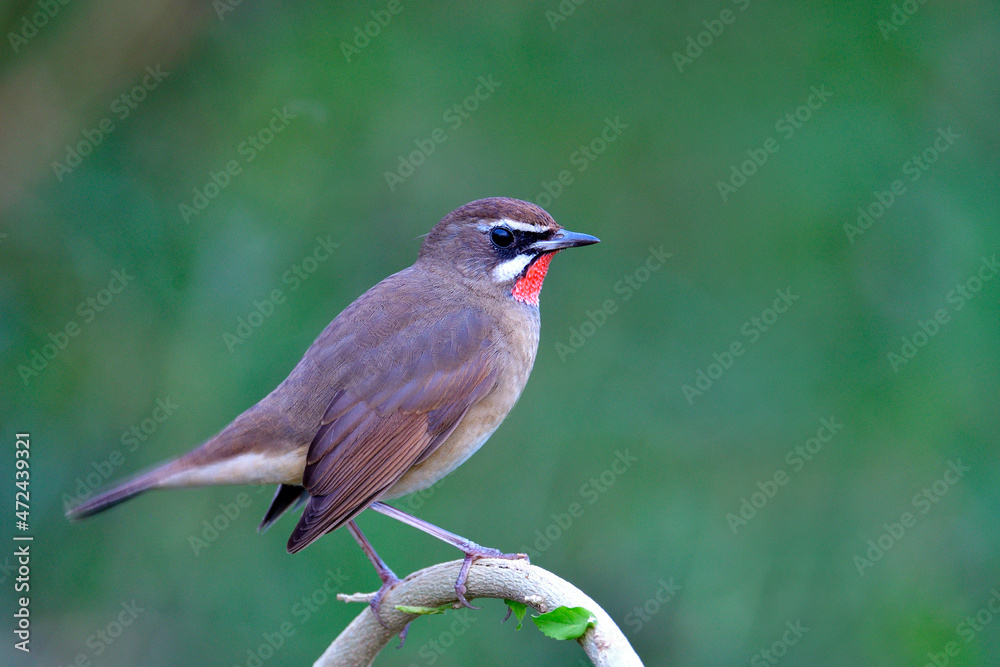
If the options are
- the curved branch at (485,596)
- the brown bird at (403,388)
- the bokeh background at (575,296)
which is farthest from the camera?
the bokeh background at (575,296)

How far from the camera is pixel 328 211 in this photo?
6785 millimetres

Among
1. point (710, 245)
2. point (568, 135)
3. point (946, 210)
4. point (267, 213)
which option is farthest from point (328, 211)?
point (946, 210)

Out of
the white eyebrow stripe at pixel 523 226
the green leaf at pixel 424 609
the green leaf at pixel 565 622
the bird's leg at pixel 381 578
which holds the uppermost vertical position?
the white eyebrow stripe at pixel 523 226

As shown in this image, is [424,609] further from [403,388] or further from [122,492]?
[403,388]

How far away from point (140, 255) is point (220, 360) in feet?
2.93

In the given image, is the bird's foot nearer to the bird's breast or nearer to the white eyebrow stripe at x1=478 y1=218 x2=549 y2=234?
the bird's breast

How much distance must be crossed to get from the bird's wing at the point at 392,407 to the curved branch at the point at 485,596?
52cm

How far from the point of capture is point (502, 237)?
173 inches

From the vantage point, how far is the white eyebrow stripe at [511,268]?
14.5ft

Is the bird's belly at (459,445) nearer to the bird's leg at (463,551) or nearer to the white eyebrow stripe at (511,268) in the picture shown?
the bird's leg at (463,551)

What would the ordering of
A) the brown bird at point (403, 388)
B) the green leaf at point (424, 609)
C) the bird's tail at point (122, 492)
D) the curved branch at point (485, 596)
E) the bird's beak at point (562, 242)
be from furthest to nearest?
the bird's beak at point (562, 242) → the brown bird at point (403, 388) → the bird's tail at point (122, 492) → the green leaf at point (424, 609) → the curved branch at point (485, 596)

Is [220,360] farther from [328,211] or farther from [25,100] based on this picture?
[25,100]

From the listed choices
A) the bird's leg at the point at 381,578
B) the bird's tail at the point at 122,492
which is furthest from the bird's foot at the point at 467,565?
the bird's tail at the point at 122,492

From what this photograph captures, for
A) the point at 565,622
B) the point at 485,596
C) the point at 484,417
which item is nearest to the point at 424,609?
the point at 485,596
